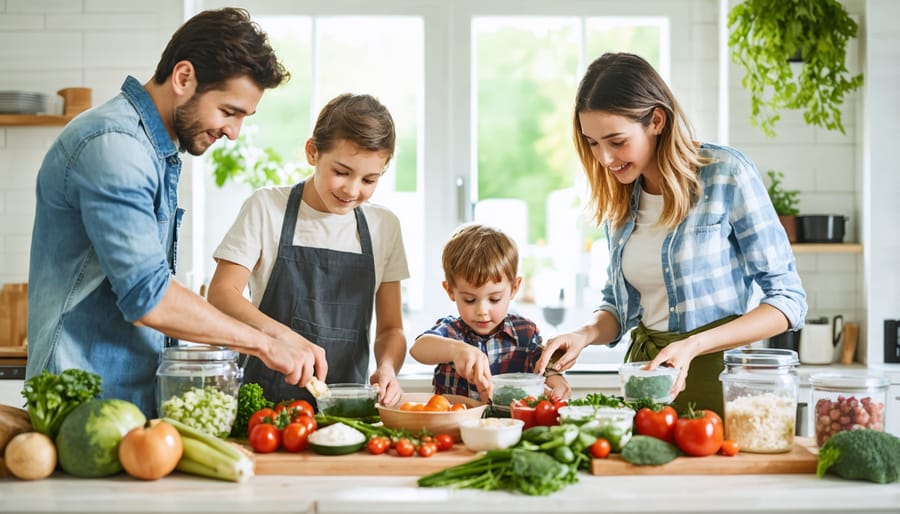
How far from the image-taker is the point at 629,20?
4496 mm

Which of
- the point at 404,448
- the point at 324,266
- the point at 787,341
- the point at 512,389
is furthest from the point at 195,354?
the point at 787,341

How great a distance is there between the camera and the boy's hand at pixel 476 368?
241 cm

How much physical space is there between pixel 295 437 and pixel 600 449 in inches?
27.6

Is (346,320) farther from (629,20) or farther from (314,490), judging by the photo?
(629,20)

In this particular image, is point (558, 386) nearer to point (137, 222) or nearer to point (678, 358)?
point (678, 358)

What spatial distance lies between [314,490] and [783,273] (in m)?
1.43

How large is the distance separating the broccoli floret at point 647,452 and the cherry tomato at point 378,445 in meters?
0.55

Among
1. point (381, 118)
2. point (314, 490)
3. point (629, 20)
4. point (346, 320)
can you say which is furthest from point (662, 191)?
point (629, 20)

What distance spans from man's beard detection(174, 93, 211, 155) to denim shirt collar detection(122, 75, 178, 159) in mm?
41

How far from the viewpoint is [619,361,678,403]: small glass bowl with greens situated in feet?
7.22

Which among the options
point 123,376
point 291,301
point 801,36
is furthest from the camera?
point 801,36

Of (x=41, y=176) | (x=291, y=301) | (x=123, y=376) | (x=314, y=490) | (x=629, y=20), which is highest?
(x=629, y=20)

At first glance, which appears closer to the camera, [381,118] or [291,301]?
[381,118]

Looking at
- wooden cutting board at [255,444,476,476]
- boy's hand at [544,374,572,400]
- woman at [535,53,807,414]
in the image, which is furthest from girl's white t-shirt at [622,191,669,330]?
wooden cutting board at [255,444,476,476]
